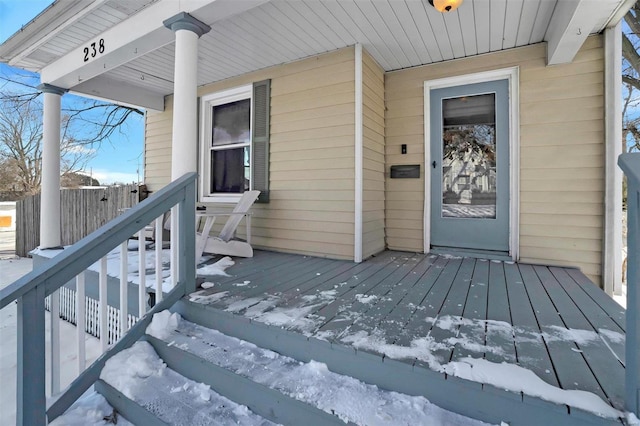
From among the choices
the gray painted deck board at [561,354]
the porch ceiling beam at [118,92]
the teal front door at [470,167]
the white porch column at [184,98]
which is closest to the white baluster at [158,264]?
the white porch column at [184,98]

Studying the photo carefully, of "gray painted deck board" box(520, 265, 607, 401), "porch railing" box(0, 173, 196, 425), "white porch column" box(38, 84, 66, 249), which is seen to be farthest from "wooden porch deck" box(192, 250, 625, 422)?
"white porch column" box(38, 84, 66, 249)

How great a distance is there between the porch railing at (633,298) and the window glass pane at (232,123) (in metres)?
4.05

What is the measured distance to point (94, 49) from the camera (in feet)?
10.8

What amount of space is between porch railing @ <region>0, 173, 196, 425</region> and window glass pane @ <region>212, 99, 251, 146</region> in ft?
7.78

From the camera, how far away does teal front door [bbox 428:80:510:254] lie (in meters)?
3.49

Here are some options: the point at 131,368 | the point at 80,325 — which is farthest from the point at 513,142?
the point at 80,325

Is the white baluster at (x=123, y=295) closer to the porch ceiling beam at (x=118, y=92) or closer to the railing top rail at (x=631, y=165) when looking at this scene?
the railing top rail at (x=631, y=165)

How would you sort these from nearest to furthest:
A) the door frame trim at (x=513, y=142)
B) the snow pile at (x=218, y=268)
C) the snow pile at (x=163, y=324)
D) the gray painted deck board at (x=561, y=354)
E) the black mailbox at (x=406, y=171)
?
the gray painted deck board at (x=561, y=354) < the snow pile at (x=163, y=324) < the snow pile at (x=218, y=268) < the door frame trim at (x=513, y=142) < the black mailbox at (x=406, y=171)

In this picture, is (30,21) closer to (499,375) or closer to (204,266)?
(204,266)

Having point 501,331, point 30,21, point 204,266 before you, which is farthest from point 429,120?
point 30,21

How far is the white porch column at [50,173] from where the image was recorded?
3.99m

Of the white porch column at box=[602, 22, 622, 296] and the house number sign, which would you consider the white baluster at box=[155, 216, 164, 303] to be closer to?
the house number sign

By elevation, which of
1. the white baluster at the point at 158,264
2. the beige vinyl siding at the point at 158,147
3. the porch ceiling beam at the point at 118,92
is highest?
the porch ceiling beam at the point at 118,92

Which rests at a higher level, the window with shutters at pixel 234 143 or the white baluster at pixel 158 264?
Result: the window with shutters at pixel 234 143
